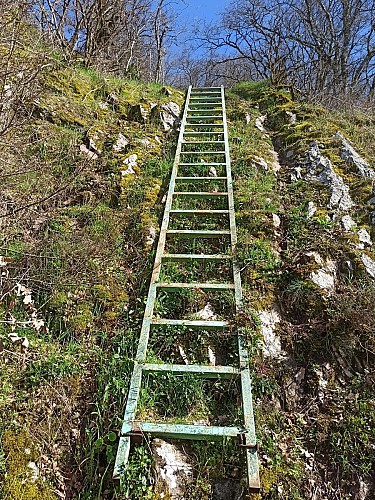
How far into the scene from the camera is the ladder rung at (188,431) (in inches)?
91.8

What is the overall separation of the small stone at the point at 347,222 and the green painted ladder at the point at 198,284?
1.26m

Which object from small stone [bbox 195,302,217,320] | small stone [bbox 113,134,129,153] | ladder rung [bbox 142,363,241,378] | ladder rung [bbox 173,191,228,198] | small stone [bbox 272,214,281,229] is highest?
small stone [bbox 113,134,129,153]

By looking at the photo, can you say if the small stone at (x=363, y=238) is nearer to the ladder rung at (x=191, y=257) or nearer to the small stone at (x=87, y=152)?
the ladder rung at (x=191, y=257)

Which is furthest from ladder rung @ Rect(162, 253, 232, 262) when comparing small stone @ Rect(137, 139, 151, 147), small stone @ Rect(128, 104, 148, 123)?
small stone @ Rect(128, 104, 148, 123)

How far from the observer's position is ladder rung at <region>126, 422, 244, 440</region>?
233 cm

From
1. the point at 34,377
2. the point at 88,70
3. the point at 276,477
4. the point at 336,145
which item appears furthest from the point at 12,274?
the point at 88,70

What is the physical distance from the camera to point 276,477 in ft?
7.56

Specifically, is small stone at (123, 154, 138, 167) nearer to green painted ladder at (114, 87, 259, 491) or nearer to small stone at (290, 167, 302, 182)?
green painted ladder at (114, 87, 259, 491)

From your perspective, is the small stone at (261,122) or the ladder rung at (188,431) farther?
the small stone at (261,122)

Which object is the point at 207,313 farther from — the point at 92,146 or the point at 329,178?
the point at 92,146

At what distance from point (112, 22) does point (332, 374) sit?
9.83m

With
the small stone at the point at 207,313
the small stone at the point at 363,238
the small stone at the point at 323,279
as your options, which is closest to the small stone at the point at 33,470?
the small stone at the point at 207,313

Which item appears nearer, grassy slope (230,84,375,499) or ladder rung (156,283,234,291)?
grassy slope (230,84,375,499)

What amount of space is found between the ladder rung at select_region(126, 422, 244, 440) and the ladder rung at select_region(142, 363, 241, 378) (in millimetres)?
408
